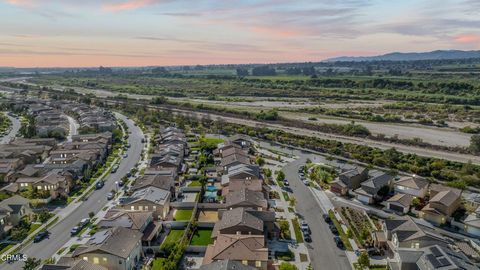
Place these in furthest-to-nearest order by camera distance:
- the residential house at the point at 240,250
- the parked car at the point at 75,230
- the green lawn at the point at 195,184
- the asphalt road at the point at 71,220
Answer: the green lawn at the point at 195,184 → the parked car at the point at 75,230 → the asphalt road at the point at 71,220 → the residential house at the point at 240,250

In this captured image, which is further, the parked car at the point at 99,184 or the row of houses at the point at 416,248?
the parked car at the point at 99,184

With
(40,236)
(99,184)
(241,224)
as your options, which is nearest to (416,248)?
(241,224)

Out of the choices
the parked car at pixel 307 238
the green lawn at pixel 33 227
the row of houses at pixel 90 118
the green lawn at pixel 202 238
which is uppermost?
the row of houses at pixel 90 118

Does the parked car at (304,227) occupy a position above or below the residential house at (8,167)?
below

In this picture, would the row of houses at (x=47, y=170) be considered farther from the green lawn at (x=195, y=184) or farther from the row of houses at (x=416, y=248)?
the row of houses at (x=416, y=248)

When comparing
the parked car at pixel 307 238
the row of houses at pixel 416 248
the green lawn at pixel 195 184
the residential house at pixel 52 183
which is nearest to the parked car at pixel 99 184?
the residential house at pixel 52 183

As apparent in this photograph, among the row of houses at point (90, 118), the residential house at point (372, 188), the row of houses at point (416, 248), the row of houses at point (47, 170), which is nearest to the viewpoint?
the row of houses at point (416, 248)
